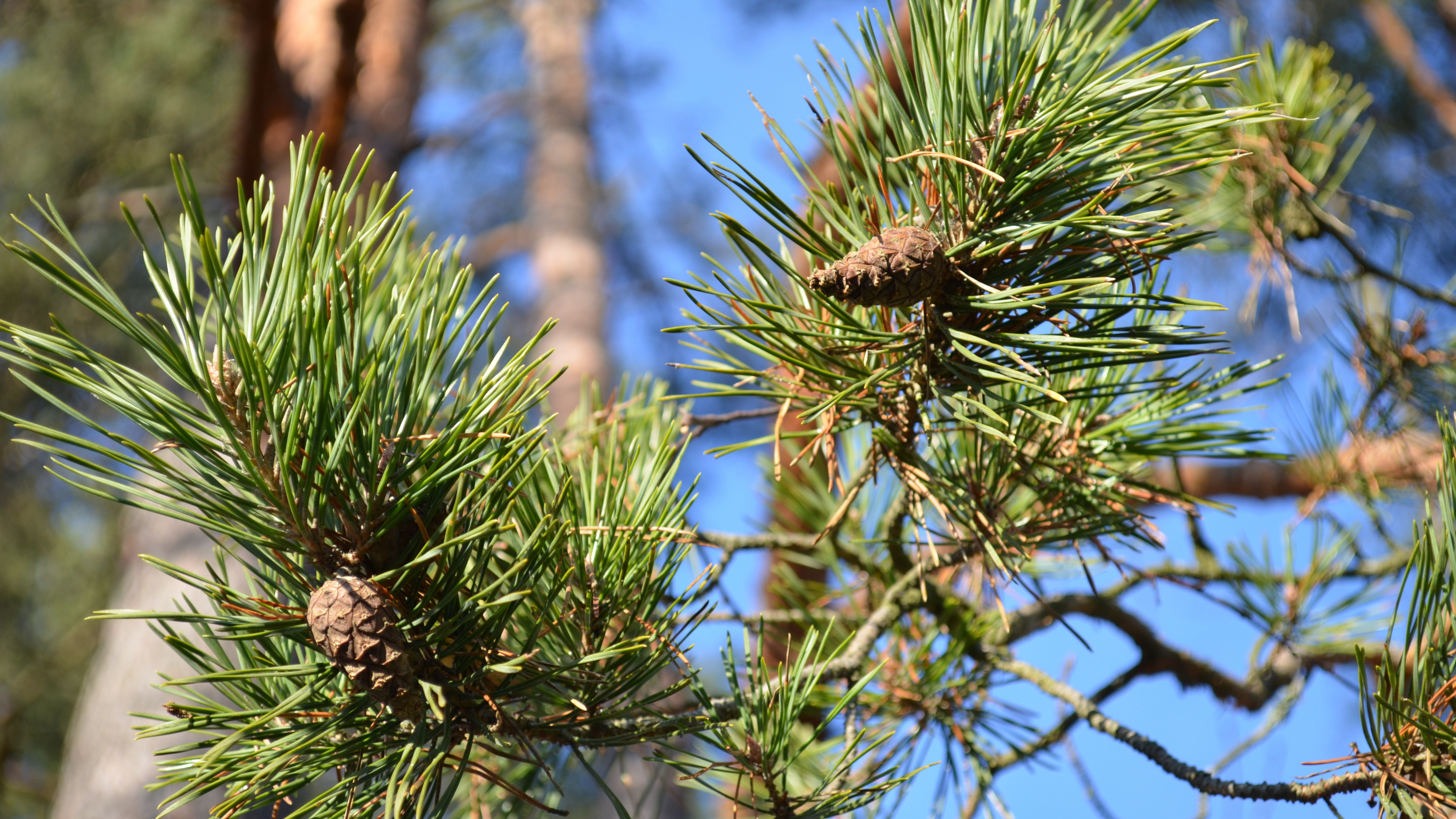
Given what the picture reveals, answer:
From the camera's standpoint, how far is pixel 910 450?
1.70ft

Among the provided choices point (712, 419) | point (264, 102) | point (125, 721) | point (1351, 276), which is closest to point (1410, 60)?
point (1351, 276)

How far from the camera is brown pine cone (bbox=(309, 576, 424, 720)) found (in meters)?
0.38

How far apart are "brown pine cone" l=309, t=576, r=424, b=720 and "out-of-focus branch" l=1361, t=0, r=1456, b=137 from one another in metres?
2.17

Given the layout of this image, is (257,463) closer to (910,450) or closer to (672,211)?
(910,450)

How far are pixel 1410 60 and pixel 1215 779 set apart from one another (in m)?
2.18

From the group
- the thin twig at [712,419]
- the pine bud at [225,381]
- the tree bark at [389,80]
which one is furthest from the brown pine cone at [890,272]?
the tree bark at [389,80]

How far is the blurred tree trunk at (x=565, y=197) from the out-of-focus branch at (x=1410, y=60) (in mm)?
1939

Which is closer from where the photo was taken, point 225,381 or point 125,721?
point 225,381

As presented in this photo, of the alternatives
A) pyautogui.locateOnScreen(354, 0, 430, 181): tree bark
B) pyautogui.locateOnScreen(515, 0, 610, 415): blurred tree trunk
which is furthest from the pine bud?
pyautogui.locateOnScreen(515, 0, 610, 415): blurred tree trunk

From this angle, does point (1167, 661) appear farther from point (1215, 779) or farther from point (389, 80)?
point (389, 80)

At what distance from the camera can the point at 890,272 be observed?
1.30 feet

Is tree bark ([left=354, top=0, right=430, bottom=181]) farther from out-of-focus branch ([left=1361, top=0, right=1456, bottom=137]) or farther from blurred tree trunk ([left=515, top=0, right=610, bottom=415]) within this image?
out-of-focus branch ([left=1361, top=0, right=1456, bottom=137])

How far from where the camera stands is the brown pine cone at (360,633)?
0.38m

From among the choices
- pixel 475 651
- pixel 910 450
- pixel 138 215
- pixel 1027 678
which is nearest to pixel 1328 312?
pixel 1027 678
